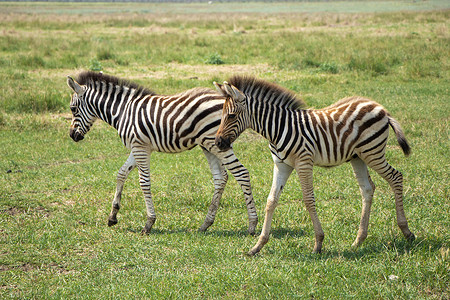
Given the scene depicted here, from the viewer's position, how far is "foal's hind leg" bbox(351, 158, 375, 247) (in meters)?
5.78

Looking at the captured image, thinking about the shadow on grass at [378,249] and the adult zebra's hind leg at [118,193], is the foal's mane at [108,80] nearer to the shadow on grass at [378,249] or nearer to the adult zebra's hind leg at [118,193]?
the adult zebra's hind leg at [118,193]

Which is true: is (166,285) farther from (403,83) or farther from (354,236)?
(403,83)

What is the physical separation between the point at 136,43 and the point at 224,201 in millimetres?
20157

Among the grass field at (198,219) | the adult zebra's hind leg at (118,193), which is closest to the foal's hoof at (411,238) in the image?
the grass field at (198,219)

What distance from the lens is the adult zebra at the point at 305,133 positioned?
18.1ft

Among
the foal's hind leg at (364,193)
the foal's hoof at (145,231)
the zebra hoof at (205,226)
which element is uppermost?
the foal's hind leg at (364,193)

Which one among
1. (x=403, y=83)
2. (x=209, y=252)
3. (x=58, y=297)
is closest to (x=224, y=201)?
(x=209, y=252)

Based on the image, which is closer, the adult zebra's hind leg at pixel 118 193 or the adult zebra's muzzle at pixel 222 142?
the adult zebra's muzzle at pixel 222 142

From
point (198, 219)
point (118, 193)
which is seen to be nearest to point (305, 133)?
point (198, 219)

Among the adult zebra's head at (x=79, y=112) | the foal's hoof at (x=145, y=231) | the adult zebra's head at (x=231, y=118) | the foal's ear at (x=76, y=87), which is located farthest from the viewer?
the adult zebra's head at (x=79, y=112)

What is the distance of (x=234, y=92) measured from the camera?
5.46 meters

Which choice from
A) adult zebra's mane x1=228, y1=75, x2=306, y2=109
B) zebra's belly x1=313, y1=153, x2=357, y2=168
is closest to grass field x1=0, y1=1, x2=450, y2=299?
zebra's belly x1=313, y1=153, x2=357, y2=168

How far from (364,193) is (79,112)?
4444 millimetres

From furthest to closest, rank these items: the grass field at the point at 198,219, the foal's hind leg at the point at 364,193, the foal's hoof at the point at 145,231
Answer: the foal's hoof at the point at 145,231 < the foal's hind leg at the point at 364,193 < the grass field at the point at 198,219
